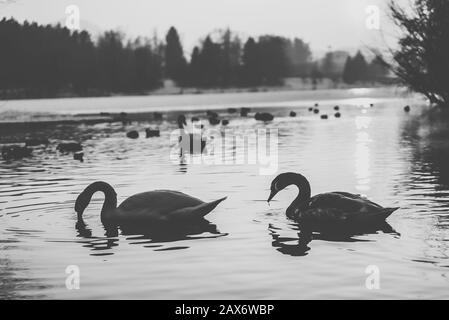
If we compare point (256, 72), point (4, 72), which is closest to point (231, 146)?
point (4, 72)

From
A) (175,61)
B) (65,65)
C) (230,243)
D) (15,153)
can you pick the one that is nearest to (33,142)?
(15,153)

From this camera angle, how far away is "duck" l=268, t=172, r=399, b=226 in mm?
12969

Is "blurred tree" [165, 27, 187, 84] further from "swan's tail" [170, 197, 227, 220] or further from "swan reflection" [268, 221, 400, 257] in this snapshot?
"swan reflection" [268, 221, 400, 257]

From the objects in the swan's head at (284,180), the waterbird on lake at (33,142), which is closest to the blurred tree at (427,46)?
the waterbird on lake at (33,142)

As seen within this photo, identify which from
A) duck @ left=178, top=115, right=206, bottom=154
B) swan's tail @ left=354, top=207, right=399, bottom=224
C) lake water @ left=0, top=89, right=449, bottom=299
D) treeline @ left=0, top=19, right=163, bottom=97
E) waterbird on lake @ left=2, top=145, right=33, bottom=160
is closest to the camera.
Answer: lake water @ left=0, top=89, right=449, bottom=299

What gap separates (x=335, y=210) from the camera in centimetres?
1327

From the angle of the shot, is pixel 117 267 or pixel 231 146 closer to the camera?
pixel 117 267

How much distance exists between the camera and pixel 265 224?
13688 mm

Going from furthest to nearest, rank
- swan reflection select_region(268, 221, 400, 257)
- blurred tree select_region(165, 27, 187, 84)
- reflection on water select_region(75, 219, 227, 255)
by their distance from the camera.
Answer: blurred tree select_region(165, 27, 187, 84), reflection on water select_region(75, 219, 227, 255), swan reflection select_region(268, 221, 400, 257)

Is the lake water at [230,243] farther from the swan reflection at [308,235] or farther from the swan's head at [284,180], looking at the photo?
the swan's head at [284,180]

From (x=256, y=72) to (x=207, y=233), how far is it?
185m

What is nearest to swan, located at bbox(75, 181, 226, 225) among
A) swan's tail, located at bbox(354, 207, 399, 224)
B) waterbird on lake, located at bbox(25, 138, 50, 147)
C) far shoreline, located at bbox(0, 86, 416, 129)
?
swan's tail, located at bbox(354, 207, 399, 224)

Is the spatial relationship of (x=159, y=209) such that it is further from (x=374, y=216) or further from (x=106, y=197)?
(x=374, y=216)
